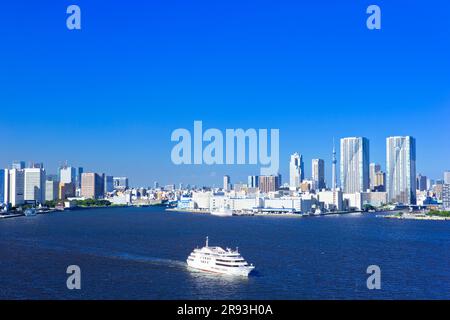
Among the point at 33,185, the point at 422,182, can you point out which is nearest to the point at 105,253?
the point at 33,185

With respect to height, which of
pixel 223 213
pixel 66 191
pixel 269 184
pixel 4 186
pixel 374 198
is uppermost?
pixel 269 184

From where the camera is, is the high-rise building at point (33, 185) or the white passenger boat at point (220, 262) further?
the high-rise building at point (33, 185)

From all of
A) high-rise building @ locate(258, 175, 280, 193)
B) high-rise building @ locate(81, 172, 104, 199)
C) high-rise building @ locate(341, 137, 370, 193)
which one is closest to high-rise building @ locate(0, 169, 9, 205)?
high-rise building @ locate(81, 172, 104, 199)

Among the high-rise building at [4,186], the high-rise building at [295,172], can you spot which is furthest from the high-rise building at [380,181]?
the high-rise building at [4,186]

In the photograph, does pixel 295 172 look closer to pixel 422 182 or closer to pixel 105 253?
pixel 422 182

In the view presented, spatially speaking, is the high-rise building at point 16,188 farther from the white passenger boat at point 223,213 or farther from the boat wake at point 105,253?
the boat wake at point 105,253

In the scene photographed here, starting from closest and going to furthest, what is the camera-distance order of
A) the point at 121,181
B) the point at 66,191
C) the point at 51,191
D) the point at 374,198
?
the point at 51,191, the point at 374,198, the point at 66,191, the point at 121,181
